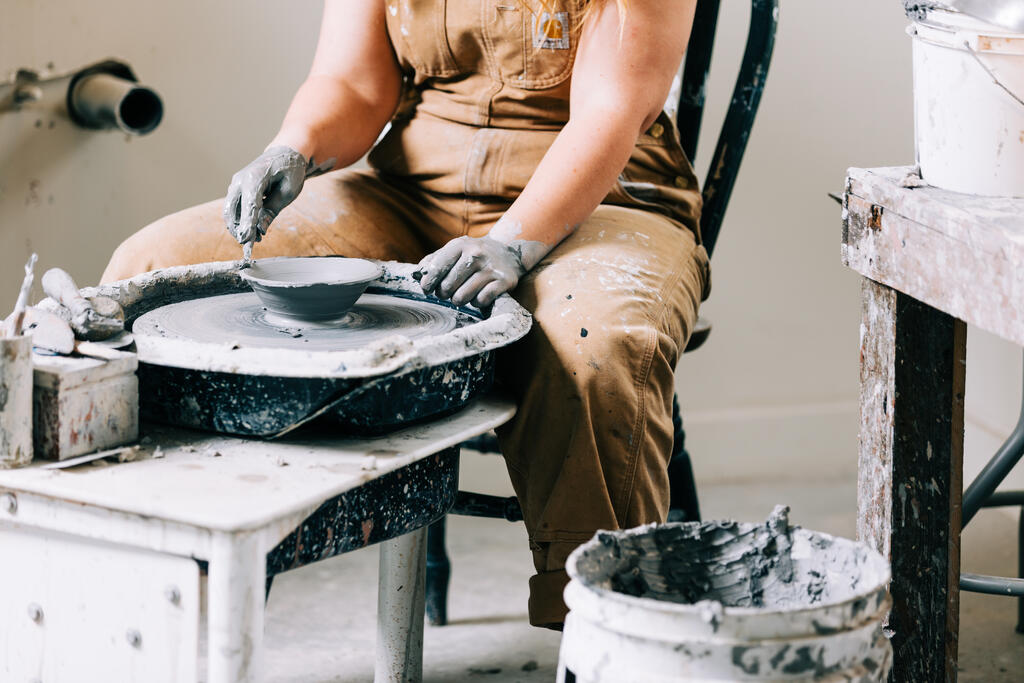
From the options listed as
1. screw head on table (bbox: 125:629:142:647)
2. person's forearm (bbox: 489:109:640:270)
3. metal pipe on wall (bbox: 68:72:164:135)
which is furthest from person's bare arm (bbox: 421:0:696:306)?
metal pipe on wall (bbox: 68:72:164:135)

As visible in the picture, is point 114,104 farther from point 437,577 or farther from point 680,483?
point 680,483

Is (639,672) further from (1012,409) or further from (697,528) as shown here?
(1012,409)

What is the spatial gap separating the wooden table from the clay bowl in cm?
64

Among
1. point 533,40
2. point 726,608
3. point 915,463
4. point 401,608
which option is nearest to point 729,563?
point 726,608

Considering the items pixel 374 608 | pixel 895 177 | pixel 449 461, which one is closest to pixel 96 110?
pixel 374 608

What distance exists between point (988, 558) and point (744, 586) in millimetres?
1561

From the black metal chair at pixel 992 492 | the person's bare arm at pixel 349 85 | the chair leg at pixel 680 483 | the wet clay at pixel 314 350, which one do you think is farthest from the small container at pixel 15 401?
the black metal chair at pixel 992 492

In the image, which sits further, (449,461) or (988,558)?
(988,558)

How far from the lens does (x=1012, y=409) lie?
284 cm

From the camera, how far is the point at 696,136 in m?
2.09

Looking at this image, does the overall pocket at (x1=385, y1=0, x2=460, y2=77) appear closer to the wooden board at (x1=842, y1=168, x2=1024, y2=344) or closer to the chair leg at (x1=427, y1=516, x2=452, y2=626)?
the wooden board at (x1=842, y1=168, x2=1024, y2=344)

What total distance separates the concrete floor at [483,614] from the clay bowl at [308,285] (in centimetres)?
82

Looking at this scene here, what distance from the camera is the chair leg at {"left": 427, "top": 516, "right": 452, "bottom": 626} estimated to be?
87.4 inches

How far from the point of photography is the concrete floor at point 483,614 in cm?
211
